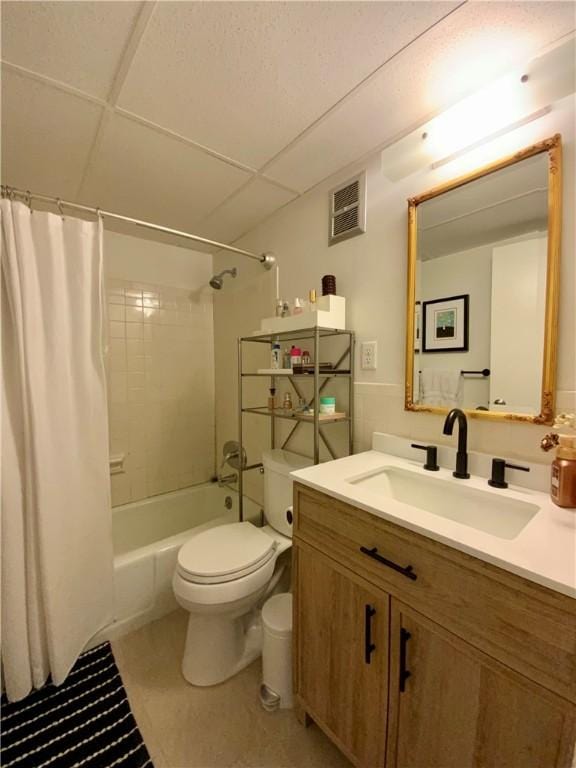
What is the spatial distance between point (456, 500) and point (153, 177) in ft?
6.18

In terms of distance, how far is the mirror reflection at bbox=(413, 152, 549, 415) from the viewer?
0.93 metres

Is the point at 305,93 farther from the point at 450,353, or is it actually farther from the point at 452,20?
the point at 450,353

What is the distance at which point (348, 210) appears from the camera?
1.43 meters

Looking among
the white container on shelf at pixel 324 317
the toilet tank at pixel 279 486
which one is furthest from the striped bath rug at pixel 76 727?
the white container on shelf at pixel 324 317

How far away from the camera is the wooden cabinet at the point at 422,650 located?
0.56m

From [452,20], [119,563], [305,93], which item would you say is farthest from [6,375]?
[452,20]

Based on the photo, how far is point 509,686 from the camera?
0.59 metres

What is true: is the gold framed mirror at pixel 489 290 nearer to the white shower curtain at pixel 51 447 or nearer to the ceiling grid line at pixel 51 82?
the ceiling grid line at pixel 51 82

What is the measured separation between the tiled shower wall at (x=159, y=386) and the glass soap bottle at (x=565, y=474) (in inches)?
85.0

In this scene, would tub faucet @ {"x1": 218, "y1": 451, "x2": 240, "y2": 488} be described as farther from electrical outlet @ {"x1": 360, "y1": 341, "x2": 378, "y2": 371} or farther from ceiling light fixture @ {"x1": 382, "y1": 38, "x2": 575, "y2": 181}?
ceiling light fixture @ {"x1": 382, "y1": 38, "x2": 575, "y2": 181}

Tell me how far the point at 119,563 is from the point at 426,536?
1.46 m

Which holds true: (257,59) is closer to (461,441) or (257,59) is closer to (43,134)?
(43,134)

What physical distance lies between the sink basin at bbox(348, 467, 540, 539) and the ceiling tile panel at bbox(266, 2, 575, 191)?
1268mm

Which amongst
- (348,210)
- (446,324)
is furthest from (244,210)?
(446,324)
